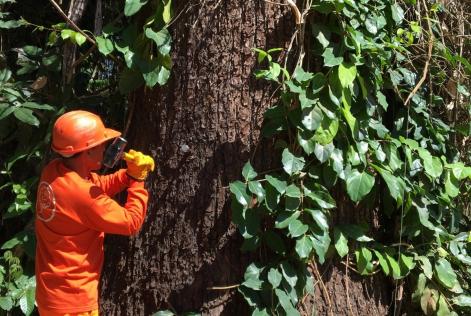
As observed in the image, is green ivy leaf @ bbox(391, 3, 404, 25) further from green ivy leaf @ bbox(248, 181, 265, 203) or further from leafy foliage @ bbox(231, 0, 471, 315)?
green ivy leaf @ bbox(248, 181, 265, 203)

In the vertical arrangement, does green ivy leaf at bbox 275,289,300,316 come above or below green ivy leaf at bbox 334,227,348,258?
below

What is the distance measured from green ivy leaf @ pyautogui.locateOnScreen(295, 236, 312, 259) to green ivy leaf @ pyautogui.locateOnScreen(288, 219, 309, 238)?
0.11ft

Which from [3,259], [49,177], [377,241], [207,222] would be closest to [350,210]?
[377,241]

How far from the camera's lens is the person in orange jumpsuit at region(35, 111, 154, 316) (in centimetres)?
247

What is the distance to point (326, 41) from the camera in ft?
9.39

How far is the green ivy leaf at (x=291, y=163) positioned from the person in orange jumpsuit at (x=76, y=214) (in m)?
0.57

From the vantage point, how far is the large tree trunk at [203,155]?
284 centimetres

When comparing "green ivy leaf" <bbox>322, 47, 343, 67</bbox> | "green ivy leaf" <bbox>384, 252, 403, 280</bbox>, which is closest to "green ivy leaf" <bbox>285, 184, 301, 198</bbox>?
"green ivy leaf" <bbox>322, 47, 343, 67</bbox>

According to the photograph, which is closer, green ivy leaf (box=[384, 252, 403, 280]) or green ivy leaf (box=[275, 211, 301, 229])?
green ivy leaf (box=[275, 211, 301, 229])

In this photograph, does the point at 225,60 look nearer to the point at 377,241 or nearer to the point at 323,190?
the point at 323,190

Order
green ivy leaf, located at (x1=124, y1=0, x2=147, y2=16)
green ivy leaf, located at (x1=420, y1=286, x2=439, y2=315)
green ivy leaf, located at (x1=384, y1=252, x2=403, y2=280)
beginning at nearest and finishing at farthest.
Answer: green ivy leaf, located at (x1=124, y1=0, x2=147, y2=16) → green ivy leaf, located at (x1=384, y1=252, x2=403, y2=280) → green ivy leaf, located at (x1=420, y1=286, x2=439, y2=315)

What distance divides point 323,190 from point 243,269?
489 millimetres

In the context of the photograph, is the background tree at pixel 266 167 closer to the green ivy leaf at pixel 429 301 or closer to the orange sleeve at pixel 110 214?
the green ivy leaf at pixel 429 301

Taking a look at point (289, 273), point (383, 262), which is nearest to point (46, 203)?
point (289, 273)
